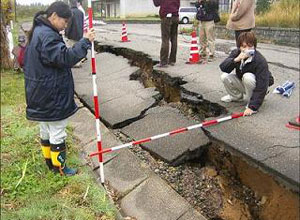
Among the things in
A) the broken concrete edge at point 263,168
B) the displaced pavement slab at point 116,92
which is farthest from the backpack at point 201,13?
the broken concrete edge at point 263,168

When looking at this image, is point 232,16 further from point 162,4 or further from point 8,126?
point 8,126

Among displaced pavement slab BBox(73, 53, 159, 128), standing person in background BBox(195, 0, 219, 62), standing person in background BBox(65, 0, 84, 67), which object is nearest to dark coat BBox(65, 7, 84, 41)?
standing person in background BBox(65, 0, 84, 67)

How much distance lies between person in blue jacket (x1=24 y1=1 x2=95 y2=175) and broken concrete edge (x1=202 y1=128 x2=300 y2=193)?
180cm

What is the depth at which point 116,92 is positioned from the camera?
21.1ft

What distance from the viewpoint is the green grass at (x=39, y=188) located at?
2.99 metres

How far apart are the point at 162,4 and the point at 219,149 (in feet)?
12.9

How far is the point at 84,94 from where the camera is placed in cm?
652

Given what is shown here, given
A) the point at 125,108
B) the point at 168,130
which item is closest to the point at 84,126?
the point at 125,108

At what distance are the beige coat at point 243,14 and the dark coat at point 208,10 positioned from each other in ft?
4.11

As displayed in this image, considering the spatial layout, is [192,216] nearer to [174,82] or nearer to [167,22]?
[174,82]

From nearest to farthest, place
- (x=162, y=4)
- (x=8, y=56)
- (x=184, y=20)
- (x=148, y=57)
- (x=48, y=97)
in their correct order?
(x=48, y=97)
(x=162, y=4)
(x=148, y=57)
(x=8, y=56)
(x=184, y=20)

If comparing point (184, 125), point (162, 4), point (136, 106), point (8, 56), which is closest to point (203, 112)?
point (184, 125)

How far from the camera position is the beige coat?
6.10 metres

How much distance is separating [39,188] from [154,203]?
4.01 ft
